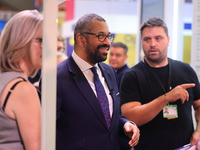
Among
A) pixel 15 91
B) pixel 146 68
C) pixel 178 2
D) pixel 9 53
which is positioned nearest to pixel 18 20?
pixel 9 53

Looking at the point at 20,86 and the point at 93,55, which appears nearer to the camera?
the point at 20,86

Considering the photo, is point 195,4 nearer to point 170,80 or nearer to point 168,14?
point 168,14

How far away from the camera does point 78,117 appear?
4.56ft

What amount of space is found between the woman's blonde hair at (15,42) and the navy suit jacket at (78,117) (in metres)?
0.31

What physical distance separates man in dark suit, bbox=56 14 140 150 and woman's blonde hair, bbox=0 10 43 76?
12.2 inches

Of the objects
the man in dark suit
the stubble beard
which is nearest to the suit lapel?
the man in dark suit

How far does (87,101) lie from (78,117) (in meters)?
0.11

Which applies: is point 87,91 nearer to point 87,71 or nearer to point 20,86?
point 87,71

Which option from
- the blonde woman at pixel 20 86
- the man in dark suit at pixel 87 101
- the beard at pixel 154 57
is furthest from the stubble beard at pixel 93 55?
the beard at pixel 154 57

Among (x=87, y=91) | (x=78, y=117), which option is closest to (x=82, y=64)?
(x=87, y=91)

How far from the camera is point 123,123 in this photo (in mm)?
1591

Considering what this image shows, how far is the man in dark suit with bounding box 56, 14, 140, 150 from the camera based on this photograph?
4.53 ft

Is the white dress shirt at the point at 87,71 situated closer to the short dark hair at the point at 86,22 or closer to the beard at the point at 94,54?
the beard at the point at 94,54

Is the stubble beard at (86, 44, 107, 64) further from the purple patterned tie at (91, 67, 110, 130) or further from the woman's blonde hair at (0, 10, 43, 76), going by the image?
the woman's blonde hair at (0, 10, 43, 76)
